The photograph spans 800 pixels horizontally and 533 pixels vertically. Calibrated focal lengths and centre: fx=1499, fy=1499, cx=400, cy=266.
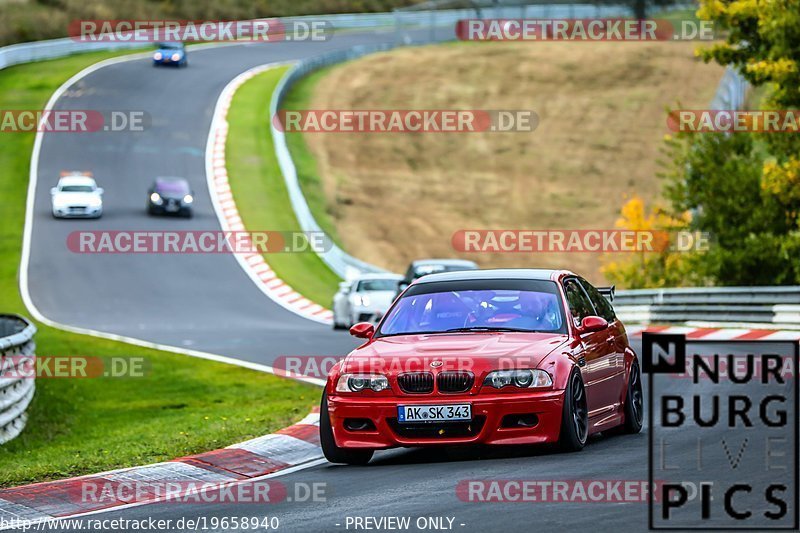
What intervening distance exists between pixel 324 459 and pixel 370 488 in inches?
90.1

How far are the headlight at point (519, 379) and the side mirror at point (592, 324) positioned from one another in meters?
1.11

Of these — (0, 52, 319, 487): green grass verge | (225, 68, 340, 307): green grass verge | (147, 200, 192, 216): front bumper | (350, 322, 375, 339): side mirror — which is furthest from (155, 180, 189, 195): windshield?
(350, 322, 375, 339): side mirror

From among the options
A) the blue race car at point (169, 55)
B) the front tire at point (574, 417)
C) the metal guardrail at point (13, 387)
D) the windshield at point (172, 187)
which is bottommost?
the metal guardrail at point (13, 387)

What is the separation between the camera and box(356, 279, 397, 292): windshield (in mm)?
31620

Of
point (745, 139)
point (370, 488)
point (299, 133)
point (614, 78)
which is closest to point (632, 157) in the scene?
point (614, 78)

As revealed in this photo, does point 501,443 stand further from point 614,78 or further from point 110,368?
point 614,78

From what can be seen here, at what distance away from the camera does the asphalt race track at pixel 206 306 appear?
8.71m

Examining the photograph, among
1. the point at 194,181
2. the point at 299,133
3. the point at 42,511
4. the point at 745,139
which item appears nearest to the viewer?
the point at 42,511

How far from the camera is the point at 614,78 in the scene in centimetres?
7375

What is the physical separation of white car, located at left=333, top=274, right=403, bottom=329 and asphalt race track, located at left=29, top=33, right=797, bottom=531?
1.01 meters

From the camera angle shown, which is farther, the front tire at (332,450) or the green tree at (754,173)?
the green tree at (754,173)

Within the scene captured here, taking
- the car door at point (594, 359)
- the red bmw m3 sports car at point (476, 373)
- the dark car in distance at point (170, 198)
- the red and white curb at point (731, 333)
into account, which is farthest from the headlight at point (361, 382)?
the dark car in distance at point (170, 198)

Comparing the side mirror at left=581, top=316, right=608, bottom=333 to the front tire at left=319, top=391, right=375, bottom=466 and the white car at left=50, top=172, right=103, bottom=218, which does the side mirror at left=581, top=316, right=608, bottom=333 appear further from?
the white car at left=50, top=172, right=103, bottom=218

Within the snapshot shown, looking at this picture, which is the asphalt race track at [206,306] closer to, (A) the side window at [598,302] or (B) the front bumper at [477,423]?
(B) the front bumper at [477,423]
